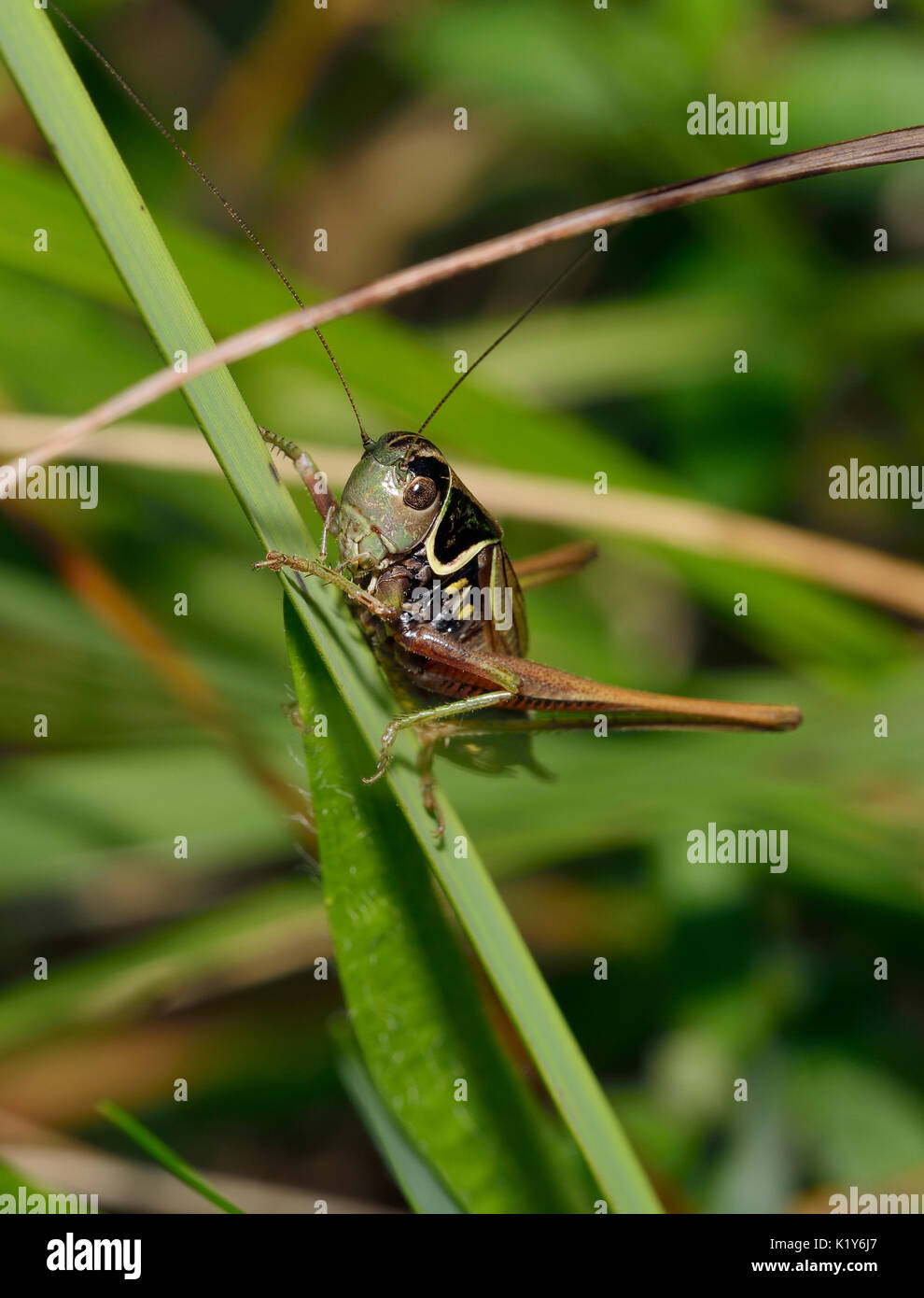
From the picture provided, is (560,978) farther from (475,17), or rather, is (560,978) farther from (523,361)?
(475,17)

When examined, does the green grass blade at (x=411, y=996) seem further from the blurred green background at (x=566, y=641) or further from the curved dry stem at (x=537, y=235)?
the blurred green background at (x=566, y=641)

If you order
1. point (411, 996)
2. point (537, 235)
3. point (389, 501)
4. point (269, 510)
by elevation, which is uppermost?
point (537, 235)

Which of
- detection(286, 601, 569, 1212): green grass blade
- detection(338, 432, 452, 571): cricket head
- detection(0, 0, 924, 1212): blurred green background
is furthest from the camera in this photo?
detection(0, 0, 924, 1212): blurred green background

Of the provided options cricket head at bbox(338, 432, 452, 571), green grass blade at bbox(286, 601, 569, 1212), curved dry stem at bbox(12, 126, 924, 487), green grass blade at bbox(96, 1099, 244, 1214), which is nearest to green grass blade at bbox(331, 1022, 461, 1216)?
green grass blade at bbox(286, 601, 569, 1212)

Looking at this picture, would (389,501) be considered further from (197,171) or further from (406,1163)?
(406,1163)

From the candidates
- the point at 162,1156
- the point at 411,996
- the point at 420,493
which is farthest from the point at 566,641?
the point at 162,1156

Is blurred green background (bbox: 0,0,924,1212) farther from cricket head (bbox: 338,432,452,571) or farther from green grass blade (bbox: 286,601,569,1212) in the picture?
green grass blade (bbox: 286,601,569,1212)

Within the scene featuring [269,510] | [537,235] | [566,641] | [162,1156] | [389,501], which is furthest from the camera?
[566,641]

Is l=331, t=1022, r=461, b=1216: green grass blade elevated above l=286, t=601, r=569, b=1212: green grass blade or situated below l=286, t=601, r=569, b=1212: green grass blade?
below
